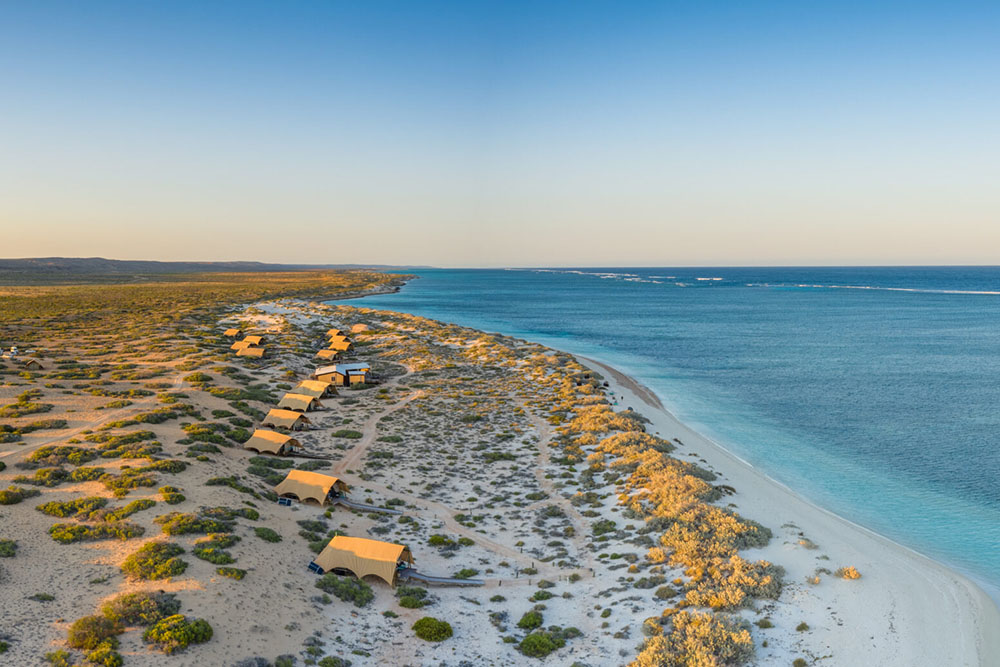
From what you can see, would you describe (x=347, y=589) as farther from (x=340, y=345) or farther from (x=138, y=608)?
(x=340, y=345)

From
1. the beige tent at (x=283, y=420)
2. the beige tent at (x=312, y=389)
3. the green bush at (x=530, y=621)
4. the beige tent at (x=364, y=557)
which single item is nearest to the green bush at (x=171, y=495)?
the beige tent at (x=364, y=557)

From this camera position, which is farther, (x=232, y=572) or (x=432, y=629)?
(x=232, y=572)

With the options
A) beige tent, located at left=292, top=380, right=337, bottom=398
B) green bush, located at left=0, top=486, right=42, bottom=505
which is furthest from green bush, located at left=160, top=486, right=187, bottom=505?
beige tent, located at left=292, top=380, right=337, bottom=398

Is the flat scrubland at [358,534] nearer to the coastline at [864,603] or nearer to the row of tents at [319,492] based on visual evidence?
the row of tents at [319,492]

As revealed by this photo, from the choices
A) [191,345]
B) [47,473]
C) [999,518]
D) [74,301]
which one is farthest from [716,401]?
[74,301]

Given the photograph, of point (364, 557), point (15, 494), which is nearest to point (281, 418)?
point (15, 494)

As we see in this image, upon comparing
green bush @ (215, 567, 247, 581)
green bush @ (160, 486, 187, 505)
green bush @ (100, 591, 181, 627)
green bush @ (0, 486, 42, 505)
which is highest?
green bush @ (0, 486, 42, 505)

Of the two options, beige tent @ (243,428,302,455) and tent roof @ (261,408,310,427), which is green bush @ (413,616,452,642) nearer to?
beige tent @ (243,428,302,455)
